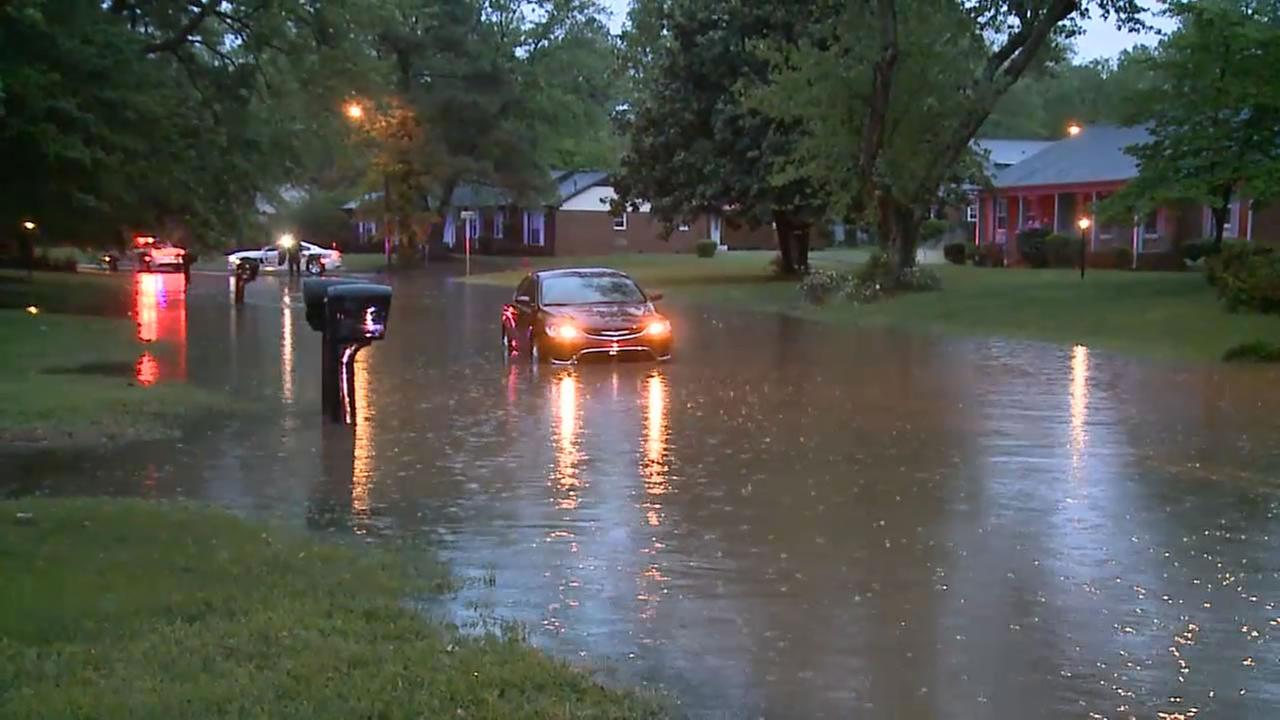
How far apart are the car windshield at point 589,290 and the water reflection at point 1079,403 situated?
630 centimetres

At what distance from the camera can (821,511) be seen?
404 inches

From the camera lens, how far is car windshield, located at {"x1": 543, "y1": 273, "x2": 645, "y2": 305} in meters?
21.7

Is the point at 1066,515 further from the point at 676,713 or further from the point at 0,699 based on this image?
the point at 0,699

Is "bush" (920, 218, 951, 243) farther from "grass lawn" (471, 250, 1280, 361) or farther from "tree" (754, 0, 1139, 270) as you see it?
"tree" (754, 0, 1139, 270)

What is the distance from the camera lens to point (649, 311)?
21.7 metres

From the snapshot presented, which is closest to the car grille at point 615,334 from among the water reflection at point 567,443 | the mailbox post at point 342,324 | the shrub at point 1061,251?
the water reflection at point 567,443

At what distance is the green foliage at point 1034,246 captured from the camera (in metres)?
48.3

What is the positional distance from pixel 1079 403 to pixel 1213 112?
652 inches

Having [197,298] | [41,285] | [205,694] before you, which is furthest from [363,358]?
[41,285]

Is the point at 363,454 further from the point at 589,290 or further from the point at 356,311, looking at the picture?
the point at 589,290

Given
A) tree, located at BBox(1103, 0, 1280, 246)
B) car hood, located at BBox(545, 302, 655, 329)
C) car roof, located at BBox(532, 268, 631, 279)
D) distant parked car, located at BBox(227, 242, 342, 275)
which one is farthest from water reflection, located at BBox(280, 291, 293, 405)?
distant parked car, located at BBox(227, 242, 342, 275)

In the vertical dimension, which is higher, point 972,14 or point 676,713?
point 972,14

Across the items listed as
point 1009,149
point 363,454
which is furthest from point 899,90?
point 1009,149

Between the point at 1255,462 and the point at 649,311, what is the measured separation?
10.6m
